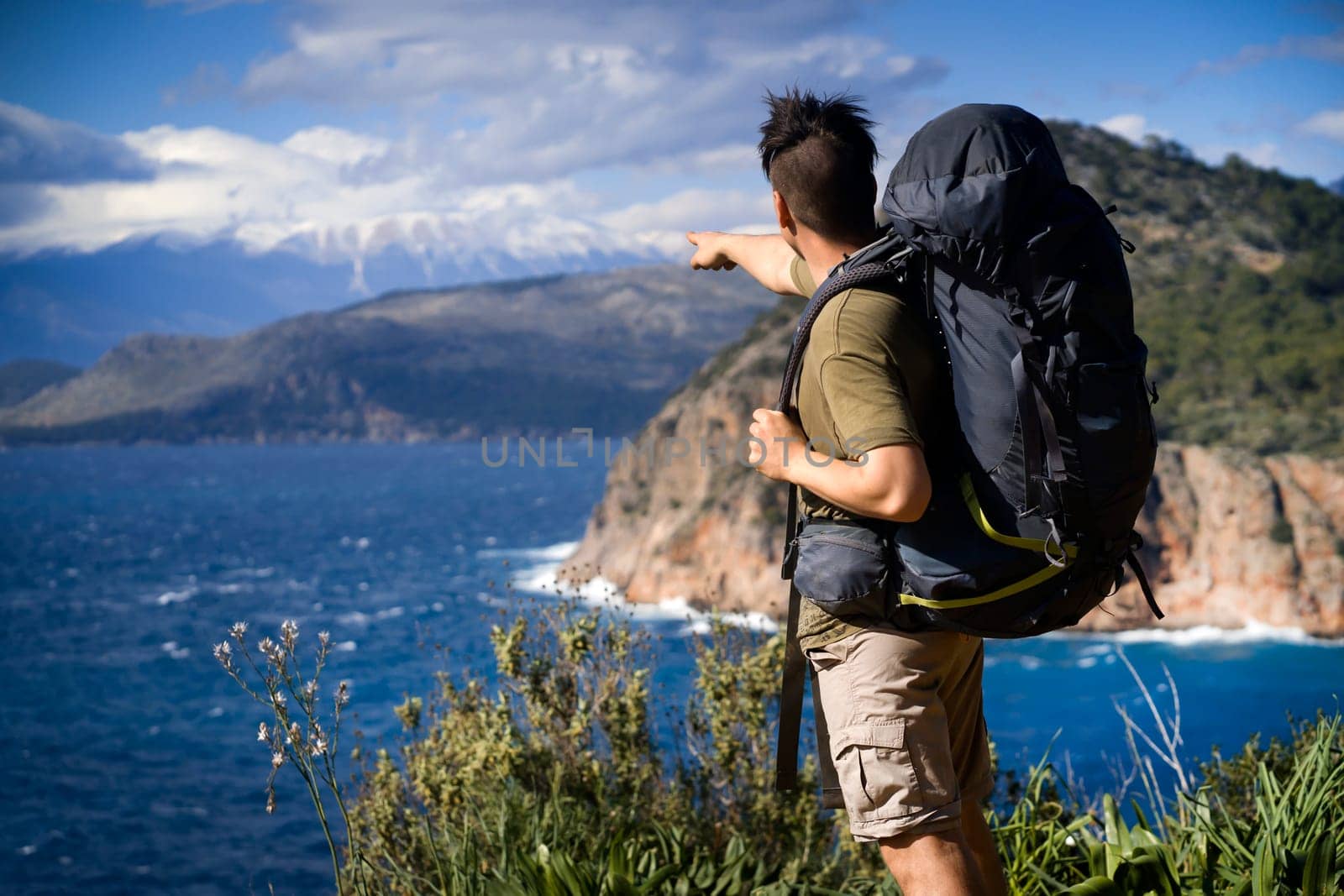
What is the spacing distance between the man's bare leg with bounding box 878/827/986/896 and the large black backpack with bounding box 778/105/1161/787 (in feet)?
1.19

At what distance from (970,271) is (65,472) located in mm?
141568

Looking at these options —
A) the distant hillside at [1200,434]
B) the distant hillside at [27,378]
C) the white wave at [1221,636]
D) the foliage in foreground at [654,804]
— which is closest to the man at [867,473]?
the foliage in foreground at [654,804]

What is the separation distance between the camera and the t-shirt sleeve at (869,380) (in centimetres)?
178

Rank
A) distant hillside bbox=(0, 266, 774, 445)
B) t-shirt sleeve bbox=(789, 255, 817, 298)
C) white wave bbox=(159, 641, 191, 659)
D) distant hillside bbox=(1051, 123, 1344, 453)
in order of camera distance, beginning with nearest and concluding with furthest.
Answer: t-shirt sleeve bbox=(789, 255, 817, 298) < distant hillside bbox=(1051, 123, 1344, 453) < white wave bbox=(159, 641, 191, 659) < distant hillside bbox=(0, 266, 774, 445)

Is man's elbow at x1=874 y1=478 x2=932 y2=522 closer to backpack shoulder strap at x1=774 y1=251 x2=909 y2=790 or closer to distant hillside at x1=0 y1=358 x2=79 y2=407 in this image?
backpack shoulder strap at x1=774 y1=251 x2=909 y2=790

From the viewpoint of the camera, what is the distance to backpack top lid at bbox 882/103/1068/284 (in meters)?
1.77

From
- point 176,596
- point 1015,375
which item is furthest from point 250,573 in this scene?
point 1015,375

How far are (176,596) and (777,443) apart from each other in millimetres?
67582

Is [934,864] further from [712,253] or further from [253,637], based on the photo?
[253,637]

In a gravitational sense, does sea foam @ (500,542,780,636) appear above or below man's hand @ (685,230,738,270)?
below

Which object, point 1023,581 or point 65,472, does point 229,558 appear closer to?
point 65,472

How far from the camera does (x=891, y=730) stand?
192 centimetres

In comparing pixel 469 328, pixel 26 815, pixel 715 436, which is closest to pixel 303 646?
pixel 26 815

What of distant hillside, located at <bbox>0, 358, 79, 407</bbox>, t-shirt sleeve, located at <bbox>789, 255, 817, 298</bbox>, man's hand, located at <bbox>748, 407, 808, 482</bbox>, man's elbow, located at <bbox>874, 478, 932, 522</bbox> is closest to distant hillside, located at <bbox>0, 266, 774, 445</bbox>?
distant hillside, located at <bbox>0, 358, 79, 407</bbox>
